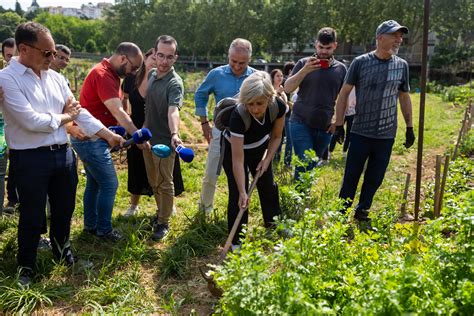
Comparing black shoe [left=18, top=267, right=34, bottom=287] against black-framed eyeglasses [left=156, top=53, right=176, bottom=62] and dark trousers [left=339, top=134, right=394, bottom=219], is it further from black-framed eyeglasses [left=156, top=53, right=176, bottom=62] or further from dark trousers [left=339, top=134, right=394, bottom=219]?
dark trousers [left=339, top=134, right=394, bottom=219]

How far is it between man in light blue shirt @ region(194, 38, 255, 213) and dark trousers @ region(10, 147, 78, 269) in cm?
140

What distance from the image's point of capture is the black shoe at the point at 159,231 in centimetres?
380

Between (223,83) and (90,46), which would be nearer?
(223,83)

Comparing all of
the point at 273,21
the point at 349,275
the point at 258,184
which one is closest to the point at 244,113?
the point at 258,184

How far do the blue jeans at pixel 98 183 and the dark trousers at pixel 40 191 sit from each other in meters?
0.31

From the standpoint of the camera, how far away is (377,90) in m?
3.71

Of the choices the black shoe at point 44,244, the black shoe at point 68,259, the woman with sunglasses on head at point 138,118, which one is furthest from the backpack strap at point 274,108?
the black shoe at point 44,244

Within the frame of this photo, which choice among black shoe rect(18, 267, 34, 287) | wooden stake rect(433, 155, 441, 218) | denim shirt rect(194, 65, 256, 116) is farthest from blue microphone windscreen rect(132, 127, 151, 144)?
wooden stake rect(433, 155, 441, 218)

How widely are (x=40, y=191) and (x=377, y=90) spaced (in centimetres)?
282

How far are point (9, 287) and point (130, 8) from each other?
217ft

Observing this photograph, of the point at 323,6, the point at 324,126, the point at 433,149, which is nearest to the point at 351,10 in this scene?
the point at 323,6

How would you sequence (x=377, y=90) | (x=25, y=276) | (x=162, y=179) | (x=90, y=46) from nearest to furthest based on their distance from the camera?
(x=25, y=276) < (x=377, y=90) < (x=162, y=179) < (x=90, y=46)

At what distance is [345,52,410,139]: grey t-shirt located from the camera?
367 centimetres

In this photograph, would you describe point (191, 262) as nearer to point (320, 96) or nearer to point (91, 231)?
point (91, 231)
